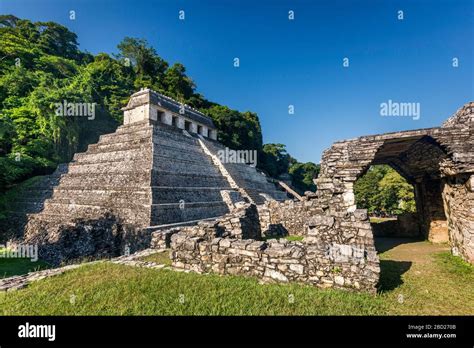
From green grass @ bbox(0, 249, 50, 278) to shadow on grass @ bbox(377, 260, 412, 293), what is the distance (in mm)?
12342

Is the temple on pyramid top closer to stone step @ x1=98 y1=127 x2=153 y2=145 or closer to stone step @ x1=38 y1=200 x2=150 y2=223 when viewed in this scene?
stone step @ x1=98 y1=127 x2=153 y2=145

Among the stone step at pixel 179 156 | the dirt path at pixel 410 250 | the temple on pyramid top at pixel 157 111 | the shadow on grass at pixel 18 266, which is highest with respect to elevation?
the temple on pyramid top at pixel 157 111

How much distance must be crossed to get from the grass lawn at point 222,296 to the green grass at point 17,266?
15.9 feet

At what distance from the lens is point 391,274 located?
A: 20.1ft

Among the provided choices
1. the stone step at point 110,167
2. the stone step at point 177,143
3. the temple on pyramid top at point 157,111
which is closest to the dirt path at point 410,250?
the stone step at point 110,167

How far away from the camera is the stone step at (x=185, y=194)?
14.0m

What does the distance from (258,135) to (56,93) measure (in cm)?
3575

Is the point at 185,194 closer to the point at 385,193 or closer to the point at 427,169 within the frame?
the point at 427,169

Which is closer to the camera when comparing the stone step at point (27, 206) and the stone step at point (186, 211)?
the stone step at point (186, 211)

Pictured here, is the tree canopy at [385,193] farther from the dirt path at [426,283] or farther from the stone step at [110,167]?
the stone step at [110,167]

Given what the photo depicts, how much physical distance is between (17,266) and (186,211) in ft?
27.6

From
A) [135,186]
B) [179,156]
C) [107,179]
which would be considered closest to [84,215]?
[107,179]

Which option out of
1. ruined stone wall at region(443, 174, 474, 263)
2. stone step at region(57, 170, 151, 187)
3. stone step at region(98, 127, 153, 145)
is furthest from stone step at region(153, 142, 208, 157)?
ruined stone wall at region(443, 174, 474, 263)
